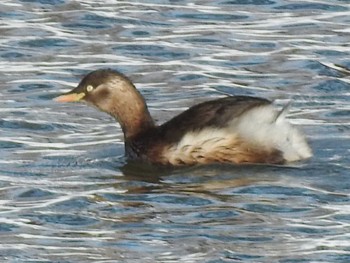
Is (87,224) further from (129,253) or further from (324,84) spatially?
(324,84)

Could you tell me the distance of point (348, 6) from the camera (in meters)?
16.6

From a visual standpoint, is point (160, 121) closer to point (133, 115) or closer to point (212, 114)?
point (133, 115)

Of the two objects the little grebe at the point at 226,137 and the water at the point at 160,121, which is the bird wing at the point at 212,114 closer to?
the little grebe at the point at 226,137

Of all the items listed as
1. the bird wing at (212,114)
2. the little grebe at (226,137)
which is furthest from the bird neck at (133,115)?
the bird wing at (212,114)

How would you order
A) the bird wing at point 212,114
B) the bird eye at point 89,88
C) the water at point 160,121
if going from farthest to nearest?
1. the bird eye at point 89,88
2. the bird wing at point 212,114
3. the water at point 160,121

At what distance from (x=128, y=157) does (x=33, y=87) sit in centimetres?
215

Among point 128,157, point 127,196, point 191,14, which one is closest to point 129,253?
point 127,196

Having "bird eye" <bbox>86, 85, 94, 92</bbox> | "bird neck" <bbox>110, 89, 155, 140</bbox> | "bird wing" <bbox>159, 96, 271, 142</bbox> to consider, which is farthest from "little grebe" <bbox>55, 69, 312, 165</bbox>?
"bird eye" <bbox>86, 85, 94, 92</bbox>

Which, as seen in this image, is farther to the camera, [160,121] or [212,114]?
[160,121]

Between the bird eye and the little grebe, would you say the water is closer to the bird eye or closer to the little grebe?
the little grebe

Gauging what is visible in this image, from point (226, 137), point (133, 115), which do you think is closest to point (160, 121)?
point (133, 115)

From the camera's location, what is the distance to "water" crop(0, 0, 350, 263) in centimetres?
969

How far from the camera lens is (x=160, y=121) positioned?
42.7ft

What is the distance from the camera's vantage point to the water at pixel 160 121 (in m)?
9.69
